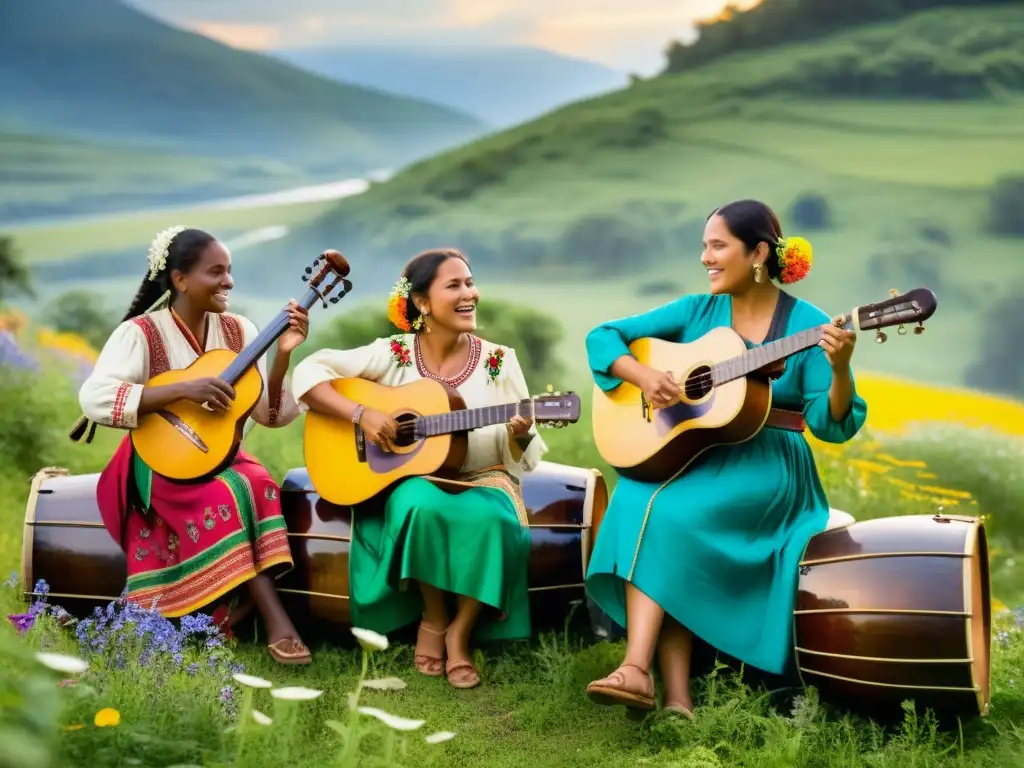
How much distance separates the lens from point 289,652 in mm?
4570

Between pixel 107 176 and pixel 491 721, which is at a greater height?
pixel 107 176

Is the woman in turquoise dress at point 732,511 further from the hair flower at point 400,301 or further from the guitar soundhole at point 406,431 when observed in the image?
the hair flower at point 400,301

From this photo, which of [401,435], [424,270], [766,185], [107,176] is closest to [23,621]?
[401,435]

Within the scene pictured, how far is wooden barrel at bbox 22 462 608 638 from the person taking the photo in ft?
15.8

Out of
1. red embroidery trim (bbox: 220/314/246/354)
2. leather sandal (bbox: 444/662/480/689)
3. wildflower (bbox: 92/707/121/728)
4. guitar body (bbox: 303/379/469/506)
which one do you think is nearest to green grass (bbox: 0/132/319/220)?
red embroidery trim (bbox: 220/314/246/354)

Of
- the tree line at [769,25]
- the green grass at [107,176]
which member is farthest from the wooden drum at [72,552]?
the tree line at [769,25]

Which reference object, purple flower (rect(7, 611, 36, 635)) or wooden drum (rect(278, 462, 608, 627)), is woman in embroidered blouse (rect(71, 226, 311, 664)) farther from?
purple flower (rect(7, 611, 36, 635))

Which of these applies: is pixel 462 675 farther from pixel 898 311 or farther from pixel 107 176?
pixel 107 176

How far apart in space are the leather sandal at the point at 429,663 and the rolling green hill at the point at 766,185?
4687 millimetres

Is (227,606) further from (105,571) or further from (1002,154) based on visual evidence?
(1002,154)

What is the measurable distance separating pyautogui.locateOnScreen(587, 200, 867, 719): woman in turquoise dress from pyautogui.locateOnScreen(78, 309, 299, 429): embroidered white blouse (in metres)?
1.43

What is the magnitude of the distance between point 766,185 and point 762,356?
22.3ft

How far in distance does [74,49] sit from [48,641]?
9512 mm

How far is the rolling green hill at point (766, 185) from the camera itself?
32.3 feet
